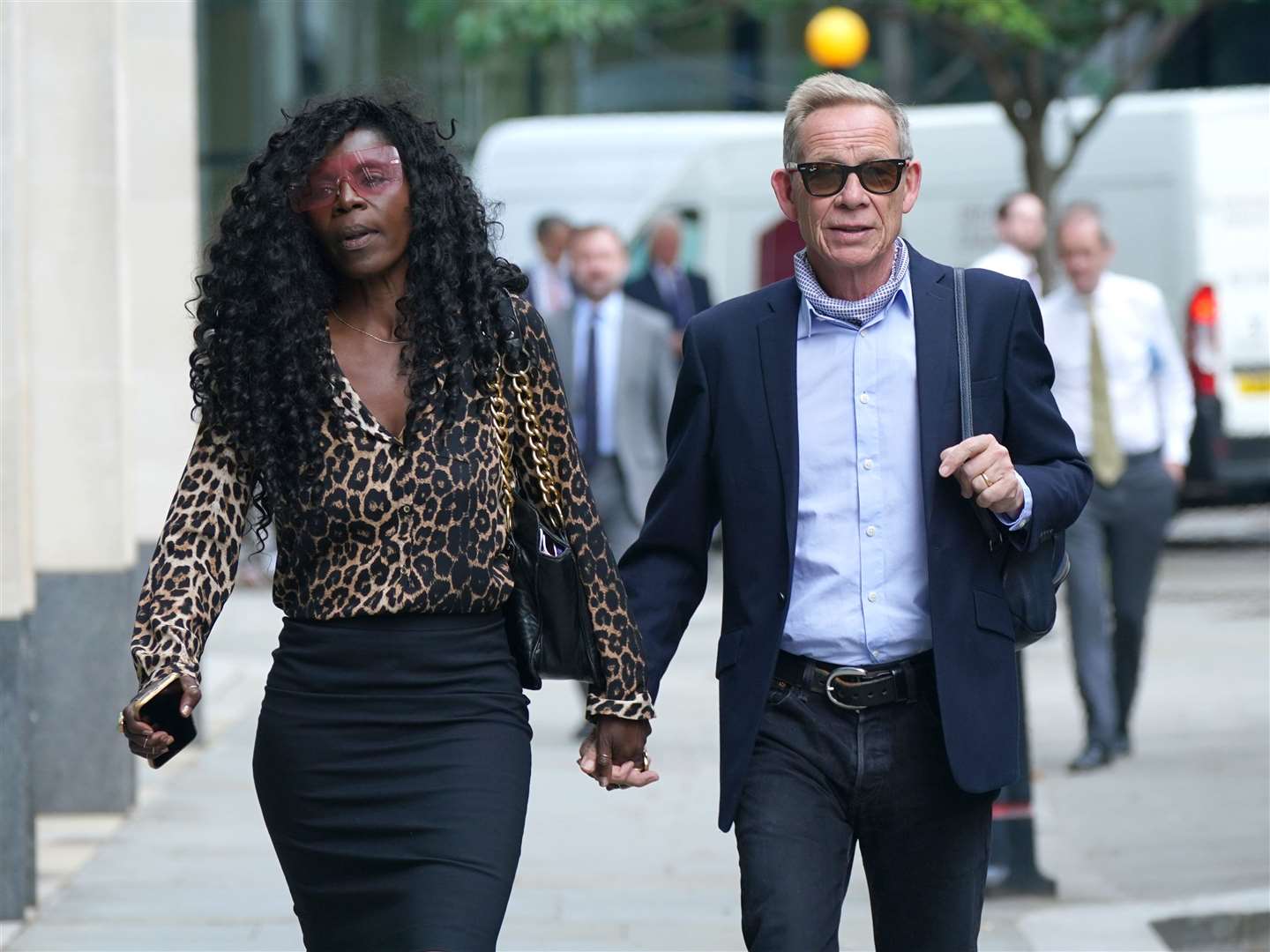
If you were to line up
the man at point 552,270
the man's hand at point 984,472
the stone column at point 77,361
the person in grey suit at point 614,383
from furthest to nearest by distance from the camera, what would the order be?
the man at point 552,270 → the person in grey suit at point 614,383 → the stone column at point 77,361 → the man's hand at point 984,472

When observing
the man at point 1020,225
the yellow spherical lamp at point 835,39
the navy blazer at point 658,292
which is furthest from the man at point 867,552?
the navy blazer at point 658,292

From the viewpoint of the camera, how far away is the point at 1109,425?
891cm

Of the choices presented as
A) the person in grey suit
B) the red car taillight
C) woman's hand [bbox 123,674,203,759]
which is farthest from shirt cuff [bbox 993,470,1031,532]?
the red car taillight

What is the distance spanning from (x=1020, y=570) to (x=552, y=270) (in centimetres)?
1167

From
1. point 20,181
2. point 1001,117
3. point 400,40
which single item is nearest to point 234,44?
point 400,40

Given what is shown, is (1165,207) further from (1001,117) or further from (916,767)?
(916,767)

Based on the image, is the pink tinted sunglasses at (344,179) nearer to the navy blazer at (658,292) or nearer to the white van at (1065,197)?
the navy blazer at (658,292)

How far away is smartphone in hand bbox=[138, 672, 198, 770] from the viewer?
12.6 ft

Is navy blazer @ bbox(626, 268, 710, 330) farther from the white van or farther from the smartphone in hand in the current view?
Result: the smartphone in hand

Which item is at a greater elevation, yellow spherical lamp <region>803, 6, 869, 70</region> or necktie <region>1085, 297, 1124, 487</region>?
yellow spherical lamp <region>803, 6, 869, 70</region>

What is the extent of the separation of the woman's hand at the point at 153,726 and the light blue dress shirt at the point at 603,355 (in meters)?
5.83

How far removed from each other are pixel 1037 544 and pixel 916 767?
42 cm

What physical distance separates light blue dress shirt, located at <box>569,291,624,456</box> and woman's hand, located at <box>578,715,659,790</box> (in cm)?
560

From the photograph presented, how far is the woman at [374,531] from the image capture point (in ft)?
A: 12.7
